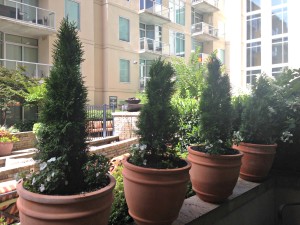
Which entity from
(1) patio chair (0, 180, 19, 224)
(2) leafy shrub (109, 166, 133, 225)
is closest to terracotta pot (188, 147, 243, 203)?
(2) leafy shrub (109, 166, 133, 225)

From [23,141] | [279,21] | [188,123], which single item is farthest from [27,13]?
[279,21]

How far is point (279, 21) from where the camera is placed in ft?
99.9

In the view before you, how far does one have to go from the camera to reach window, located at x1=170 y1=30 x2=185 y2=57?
2603 cm

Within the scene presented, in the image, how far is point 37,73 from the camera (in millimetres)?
16688

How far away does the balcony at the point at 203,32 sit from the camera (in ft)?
92.6

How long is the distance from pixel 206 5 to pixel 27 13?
60.2 feet

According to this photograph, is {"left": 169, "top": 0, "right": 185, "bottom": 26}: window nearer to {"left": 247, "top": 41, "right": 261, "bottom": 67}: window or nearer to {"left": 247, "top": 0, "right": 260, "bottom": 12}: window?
{"left": 247, "top": 41, "right": 261, "bottom": 67}: window

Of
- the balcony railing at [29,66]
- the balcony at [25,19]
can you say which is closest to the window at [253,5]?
the balcony at [25,19]

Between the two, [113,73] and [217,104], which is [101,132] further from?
[217,104]

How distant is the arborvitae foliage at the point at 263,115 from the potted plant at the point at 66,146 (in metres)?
2.55

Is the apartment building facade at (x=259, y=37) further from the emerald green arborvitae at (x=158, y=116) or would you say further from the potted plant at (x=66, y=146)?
the potted plant at (x=66, y=146)

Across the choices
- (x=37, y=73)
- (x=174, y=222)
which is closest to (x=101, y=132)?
(x=37, y=73)

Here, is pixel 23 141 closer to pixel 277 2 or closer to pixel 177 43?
pixel 177 43

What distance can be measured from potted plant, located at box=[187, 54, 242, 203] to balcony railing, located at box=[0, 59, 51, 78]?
45.7 ft
